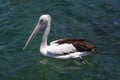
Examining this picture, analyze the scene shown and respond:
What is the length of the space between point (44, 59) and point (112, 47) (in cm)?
238

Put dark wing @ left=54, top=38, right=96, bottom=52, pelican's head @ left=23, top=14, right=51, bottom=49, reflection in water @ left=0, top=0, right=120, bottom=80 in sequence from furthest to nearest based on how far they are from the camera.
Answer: pelican's head @ left=23, top=14, right=51, bottom=49 < dark wing @ left=54, top=38, right=96, bottom=52 < reflection in water @ left=0, top=0, right=120, bottom=80

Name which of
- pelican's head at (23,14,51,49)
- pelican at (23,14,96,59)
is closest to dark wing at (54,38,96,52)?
pelican at (23,14,96,59)

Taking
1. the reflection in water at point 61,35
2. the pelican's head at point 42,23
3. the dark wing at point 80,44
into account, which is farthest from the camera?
the pelican's head at point 42,23

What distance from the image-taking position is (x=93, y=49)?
1120 centimetres

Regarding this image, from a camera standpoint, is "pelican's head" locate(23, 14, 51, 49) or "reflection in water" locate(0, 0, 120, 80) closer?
"reflection in water" locate(0, 0, 120, 80)

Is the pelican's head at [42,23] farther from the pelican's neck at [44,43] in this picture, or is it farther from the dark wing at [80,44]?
the dark wing at [80,44]

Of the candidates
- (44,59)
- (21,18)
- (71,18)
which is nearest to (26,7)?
(21,18)

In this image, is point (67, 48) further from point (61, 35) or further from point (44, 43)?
point (61, 35)

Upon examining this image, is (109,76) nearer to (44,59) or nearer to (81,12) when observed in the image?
(44,59)

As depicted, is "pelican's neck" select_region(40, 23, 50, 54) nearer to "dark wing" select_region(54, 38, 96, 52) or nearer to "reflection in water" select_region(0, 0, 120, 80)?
"reflection in water" select_region(0, 0, 120, 80)

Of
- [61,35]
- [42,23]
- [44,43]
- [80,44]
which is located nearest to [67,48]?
[80,44]

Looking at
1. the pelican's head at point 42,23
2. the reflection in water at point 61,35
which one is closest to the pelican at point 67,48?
the pelican's head at point 42,23

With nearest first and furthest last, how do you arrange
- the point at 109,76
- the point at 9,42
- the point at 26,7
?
the point at 109,76 < the point at 9,42 < the point at 26,7

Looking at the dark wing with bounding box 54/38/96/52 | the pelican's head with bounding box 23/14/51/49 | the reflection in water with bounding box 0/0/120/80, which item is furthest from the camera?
the pelican's head with bounding box 23/14/51/49
